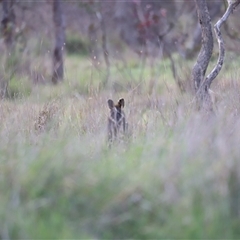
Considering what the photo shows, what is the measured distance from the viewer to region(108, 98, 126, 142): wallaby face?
604 centimetres

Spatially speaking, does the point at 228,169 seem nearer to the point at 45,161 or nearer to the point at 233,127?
the point at 233,127

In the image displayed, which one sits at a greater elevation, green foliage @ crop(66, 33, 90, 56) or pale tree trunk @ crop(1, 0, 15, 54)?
green foliage @ crop(66, 33, 90, 56)

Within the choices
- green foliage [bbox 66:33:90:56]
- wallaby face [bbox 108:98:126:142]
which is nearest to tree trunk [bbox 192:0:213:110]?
wallaby face [bbox 108:98:126:142]

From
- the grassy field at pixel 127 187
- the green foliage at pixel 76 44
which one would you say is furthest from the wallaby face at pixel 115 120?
the green foliage at pixel 76 44

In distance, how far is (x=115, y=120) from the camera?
6.29 metres

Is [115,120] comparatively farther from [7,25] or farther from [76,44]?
[76,44]

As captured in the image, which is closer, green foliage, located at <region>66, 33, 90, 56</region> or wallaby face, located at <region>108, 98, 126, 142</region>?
wallaby face, located at <region>108, 98, 126, 142</region>

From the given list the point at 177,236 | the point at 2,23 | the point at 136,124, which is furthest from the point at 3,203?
the point at 2,23

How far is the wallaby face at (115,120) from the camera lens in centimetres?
604

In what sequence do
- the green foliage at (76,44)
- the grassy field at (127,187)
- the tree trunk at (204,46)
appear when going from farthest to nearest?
the green foliage at (76,44) < the tree trunk at (204,46) < the grassy field at (127,187)

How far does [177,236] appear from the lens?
4.15 metres

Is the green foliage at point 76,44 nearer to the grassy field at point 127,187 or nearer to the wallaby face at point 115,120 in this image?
the wallaby face at point 115,120

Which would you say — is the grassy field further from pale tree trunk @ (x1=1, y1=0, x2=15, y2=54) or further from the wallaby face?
pale tree trunk @ (x1=1, y1=0, x2=15, y2=54)

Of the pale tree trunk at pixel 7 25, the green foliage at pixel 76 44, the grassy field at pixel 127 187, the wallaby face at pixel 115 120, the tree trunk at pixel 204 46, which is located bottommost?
the grassy field at pixel 127 187
